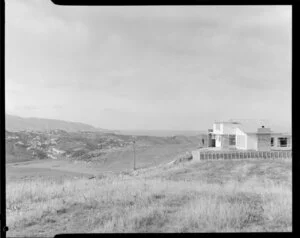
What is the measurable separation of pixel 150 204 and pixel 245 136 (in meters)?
2.60

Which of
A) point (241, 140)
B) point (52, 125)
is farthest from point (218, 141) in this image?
point (52, 125)

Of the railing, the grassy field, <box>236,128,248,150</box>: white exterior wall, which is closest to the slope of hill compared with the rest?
the grassy field

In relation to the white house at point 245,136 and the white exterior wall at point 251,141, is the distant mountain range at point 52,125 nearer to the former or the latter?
the white house at point 245,136

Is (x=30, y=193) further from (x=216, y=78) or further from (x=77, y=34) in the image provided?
(x=216, y=78)

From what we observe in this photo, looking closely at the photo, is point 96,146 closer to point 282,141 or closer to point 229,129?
point 229,129

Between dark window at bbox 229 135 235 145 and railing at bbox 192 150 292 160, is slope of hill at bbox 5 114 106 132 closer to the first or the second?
railing at bbox 192 150 292 160

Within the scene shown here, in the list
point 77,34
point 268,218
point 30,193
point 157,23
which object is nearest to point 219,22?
point 157,23

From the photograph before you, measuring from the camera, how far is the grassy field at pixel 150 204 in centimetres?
256

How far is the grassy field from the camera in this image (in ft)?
8.41

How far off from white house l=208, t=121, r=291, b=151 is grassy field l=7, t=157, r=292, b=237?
0.57 metres

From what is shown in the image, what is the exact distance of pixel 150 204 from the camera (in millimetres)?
3111

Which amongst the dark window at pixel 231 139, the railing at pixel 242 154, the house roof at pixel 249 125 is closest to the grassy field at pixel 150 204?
the railing at pixel 242 154

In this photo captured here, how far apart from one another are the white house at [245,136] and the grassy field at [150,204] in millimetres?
569

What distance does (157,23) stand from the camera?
4355mm
